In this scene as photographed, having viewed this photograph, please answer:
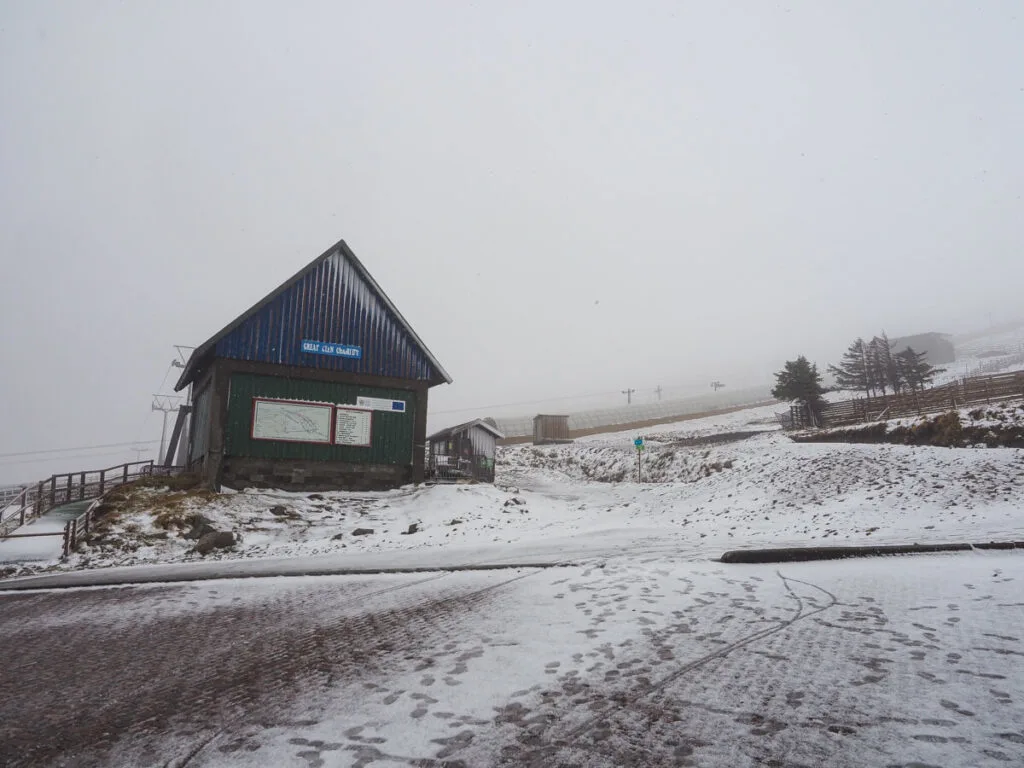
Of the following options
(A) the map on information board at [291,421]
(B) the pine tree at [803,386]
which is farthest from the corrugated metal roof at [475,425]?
(B) the pine tree at [803,386]

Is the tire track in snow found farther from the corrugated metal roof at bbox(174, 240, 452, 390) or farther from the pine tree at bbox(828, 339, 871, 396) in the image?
the pine tree at bbox(828, 339, 871, 396)

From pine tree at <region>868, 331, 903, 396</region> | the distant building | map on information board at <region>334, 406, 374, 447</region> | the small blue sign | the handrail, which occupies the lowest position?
the handrail

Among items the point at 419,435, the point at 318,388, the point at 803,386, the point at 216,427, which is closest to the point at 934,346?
the point at 803,386

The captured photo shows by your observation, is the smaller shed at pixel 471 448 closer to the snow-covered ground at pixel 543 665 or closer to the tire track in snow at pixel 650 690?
the snow-covered ground at pixel 543 665

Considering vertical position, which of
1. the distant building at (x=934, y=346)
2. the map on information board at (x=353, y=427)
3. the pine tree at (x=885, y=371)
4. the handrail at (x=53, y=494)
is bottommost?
the handrail at (x=53, y=494)

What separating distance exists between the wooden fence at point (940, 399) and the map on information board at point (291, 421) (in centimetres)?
2586

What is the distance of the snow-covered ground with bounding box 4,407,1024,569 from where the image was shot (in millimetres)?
10469

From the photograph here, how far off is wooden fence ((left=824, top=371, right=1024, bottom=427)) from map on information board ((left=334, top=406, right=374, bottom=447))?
80.2ft

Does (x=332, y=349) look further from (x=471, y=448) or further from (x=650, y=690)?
(x=650, y=690)

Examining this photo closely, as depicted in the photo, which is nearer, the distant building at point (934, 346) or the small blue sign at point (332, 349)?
the small blue sign at point (332, 349)

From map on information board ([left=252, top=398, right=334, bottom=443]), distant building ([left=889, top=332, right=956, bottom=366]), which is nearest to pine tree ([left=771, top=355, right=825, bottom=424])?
map on information board ([left=252, top=398, right=334, bottom=443])

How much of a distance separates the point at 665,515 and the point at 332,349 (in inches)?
455

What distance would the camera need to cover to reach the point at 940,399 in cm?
2889

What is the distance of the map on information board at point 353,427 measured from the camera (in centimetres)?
1859
